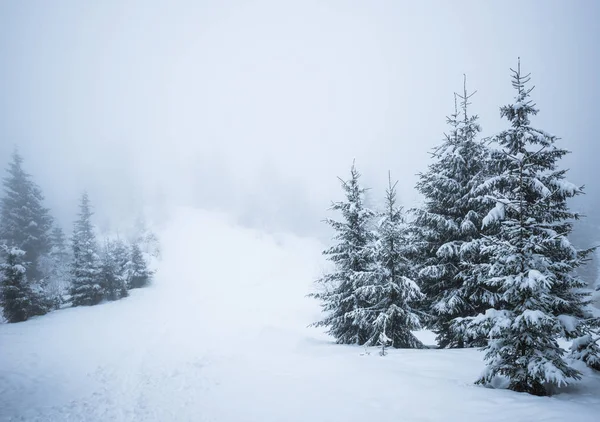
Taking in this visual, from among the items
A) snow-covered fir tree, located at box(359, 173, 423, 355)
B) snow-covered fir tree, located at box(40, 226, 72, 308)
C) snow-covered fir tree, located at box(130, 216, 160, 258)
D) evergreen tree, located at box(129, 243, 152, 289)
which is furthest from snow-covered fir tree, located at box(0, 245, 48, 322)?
snow-covered fir tree, located at box(130, 216, 160, 258)

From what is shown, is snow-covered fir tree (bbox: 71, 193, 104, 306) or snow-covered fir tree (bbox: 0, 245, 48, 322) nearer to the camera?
snow-covered fir tree (bbox: 0, 245, 48, 322)

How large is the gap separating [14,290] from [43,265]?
16890mm

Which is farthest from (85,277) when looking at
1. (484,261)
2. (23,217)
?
(484,261)

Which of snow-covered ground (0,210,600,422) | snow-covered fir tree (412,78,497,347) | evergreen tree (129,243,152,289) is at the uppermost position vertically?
snow-covered fir tree (412,78,497,347)

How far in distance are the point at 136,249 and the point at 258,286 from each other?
15.1 m

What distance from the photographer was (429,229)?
12.7 meters

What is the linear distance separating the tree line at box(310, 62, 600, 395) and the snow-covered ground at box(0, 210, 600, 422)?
38.7 inches

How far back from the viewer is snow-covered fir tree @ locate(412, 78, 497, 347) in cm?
1127

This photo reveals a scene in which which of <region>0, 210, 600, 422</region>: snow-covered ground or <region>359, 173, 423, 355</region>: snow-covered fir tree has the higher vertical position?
<region>359, 173, 423, 355</region>: snow-covered fir tree

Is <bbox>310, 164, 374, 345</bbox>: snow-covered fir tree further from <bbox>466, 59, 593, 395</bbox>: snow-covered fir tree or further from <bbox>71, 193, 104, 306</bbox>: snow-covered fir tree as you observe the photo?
<bbox>71, 193, 104, 306</bbox>: snow-covered fir tree

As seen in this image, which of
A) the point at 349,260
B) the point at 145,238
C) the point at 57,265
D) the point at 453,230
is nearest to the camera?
the point at 453,230

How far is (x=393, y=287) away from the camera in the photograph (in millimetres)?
11133

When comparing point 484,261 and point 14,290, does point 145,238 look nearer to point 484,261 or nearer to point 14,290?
point 14,290

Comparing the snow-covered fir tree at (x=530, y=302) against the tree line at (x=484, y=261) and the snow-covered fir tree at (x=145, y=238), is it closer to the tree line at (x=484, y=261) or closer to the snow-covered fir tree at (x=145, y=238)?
the tree line at (x=484, y=261)
